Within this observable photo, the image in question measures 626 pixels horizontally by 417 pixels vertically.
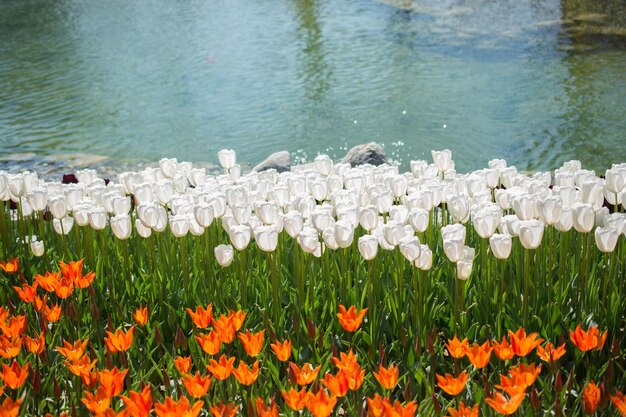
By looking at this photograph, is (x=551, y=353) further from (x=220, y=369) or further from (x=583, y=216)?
(x=220, y=369)

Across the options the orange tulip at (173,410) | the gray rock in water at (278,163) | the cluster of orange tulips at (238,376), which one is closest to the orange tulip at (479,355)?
the cluster of orange tulips at (238,376)

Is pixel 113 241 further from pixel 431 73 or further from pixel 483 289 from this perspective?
pixel 431 73

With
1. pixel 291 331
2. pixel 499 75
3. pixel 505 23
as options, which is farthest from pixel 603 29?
pixel 291 331

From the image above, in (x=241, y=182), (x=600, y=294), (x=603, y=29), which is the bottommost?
(x=603, y=29)

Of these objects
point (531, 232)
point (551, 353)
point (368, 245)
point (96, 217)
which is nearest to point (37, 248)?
point (96, 217)

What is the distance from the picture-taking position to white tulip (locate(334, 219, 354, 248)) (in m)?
3.15

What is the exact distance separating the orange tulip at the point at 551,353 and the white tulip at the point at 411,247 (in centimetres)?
57

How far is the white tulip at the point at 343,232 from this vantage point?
124 inches

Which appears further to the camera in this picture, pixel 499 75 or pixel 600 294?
pixel 499 75

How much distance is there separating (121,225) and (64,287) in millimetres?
427

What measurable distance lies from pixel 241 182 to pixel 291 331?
127cm

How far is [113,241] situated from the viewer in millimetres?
4258

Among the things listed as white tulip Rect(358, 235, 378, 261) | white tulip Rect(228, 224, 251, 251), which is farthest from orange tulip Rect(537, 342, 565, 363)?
white tulip Rect(228, 224, 251, 251)

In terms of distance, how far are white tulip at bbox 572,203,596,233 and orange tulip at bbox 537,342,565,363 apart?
577 mm
